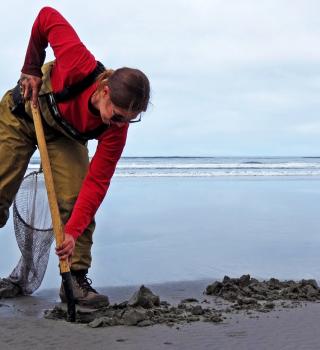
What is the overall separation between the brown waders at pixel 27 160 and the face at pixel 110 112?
73cm

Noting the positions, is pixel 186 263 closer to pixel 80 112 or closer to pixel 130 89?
pixel 80 112

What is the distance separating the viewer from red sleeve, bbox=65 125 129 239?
3453mm

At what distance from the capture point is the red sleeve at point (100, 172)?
3.45 metres

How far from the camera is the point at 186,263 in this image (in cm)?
539

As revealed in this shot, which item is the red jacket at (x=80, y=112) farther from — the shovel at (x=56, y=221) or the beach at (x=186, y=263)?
the beach at (x=186, y=263)

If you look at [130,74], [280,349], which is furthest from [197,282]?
[130,74]

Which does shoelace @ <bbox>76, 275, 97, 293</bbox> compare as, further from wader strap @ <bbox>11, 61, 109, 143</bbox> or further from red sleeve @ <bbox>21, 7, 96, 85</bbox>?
red sleeve @ <bbox>21, 7, 96, 85</bbox>

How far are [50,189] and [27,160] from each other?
1.95 feet

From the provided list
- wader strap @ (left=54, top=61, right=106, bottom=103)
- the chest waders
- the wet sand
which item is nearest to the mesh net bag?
the chest waders

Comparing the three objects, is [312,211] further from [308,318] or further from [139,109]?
[139,109]

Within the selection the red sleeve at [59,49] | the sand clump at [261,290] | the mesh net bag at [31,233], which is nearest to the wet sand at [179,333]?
the sand clump at [261,290]

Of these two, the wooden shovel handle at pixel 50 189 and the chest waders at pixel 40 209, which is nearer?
the wooden shovel handle at pixel 50 189

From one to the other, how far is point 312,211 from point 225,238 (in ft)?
10.4

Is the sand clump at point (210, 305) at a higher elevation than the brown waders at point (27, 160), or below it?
below
